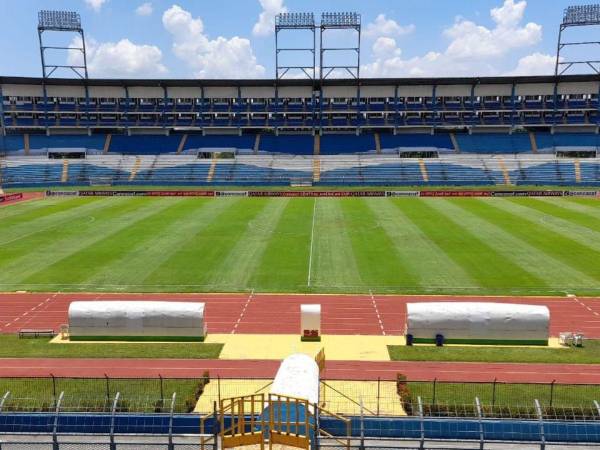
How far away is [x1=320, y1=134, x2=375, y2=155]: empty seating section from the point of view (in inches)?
3615

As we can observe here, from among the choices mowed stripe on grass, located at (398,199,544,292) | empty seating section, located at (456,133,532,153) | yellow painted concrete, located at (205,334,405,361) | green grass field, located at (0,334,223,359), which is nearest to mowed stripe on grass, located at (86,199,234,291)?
green grass field, located at (0,334,223,359)

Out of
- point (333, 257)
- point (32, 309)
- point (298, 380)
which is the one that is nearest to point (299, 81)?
point (333, 257)

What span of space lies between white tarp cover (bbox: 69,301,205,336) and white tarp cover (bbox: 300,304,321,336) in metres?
4.50

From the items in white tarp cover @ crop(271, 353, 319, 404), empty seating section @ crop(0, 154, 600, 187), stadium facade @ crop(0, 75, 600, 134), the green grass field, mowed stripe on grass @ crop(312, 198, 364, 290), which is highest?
stadium facade @ crop(0, 75, 600, 134)

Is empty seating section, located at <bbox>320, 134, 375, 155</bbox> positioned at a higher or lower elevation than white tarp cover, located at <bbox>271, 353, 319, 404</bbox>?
higher

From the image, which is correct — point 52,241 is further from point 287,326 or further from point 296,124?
point 296,124

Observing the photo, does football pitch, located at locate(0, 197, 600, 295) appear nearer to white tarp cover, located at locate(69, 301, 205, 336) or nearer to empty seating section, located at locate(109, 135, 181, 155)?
white tarp cover, located at locate(69, 301, 205, 336)

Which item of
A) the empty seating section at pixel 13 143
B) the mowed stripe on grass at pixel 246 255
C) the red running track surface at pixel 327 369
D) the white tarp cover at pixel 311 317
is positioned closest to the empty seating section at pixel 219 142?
the empty seating section at pixel 13 143

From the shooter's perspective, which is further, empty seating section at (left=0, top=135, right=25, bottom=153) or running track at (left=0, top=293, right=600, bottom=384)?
empty seating section at (left=0, top=135, right=25, bottom=153)

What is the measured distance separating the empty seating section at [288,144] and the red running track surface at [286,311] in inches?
2584

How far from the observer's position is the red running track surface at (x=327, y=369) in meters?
19.2

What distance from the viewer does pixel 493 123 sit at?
305ft

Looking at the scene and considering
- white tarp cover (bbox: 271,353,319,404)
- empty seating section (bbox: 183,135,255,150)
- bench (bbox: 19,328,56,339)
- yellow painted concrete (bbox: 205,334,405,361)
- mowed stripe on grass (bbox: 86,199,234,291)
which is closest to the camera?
white tarp cover (bbox: 271,353,319,404)

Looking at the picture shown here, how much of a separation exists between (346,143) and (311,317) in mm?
73403
